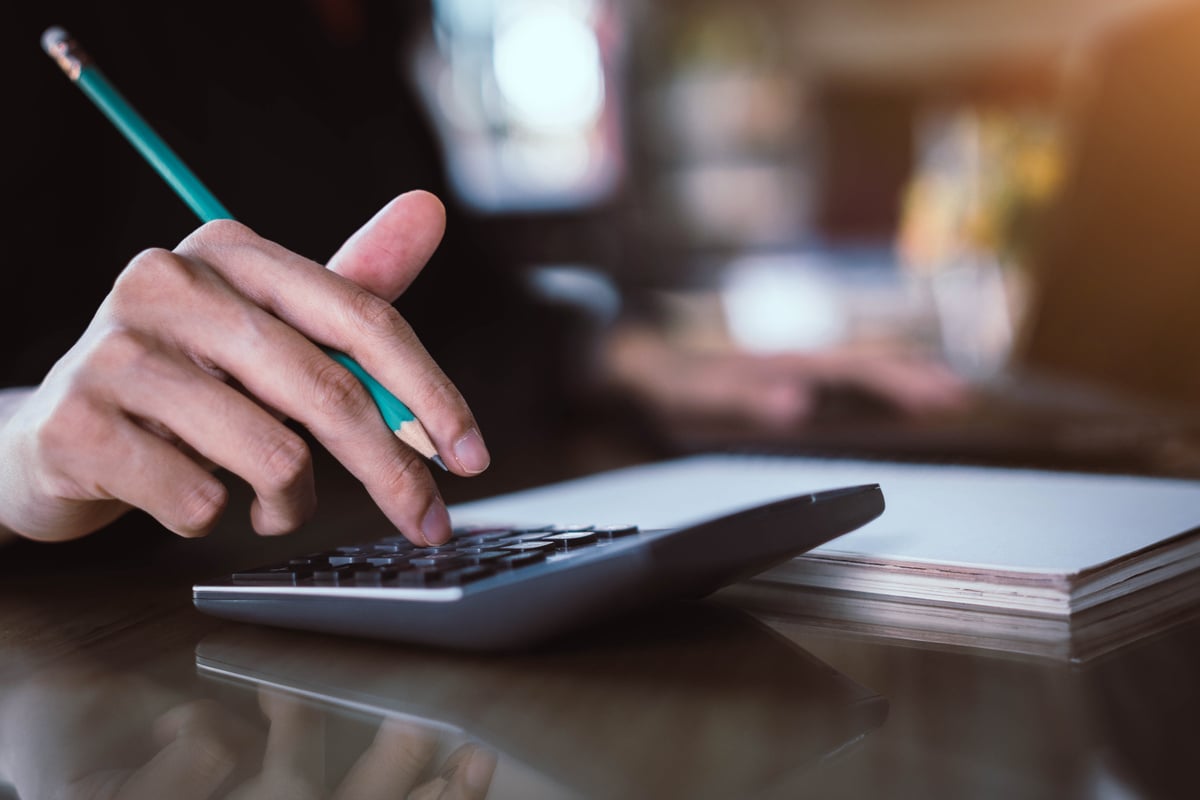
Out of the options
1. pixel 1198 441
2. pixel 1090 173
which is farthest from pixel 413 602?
pixel 1090 173

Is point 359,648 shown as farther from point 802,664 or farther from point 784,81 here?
point 784,81

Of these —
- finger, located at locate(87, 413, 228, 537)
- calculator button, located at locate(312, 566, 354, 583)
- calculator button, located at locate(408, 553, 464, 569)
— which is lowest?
calculator button, located at locate(312, 566, 354, 583)

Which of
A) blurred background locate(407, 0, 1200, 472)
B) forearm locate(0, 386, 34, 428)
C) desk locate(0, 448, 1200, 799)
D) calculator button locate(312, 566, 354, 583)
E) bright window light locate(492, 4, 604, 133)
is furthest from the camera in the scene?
bright window light locate(492, 4, 604, 133)

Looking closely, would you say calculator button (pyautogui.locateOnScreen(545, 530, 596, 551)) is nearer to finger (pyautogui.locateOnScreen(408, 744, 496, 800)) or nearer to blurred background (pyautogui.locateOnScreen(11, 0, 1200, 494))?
finger (pyautogui.locateOnScreen(408, 744, 496, 800))

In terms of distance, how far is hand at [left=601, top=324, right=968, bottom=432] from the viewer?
0.81 meters

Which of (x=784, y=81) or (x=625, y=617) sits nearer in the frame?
(x=625, y=617)

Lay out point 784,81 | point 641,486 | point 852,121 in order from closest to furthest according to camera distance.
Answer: point 641,486
point 784,81
point 852,121

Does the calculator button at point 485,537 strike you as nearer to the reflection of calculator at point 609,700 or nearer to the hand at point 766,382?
the reflection of calculator at point 609,700

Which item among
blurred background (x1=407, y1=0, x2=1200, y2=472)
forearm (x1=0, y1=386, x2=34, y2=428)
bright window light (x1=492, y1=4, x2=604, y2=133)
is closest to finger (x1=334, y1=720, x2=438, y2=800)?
forearm (x1=0, y1=386, x2=34, y2=428)

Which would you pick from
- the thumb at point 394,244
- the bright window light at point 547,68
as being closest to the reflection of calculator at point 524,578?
the thumb at point 394,244

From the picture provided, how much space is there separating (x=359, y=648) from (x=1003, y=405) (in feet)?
1.99

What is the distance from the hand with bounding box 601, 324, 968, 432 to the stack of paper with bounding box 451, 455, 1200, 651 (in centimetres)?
32

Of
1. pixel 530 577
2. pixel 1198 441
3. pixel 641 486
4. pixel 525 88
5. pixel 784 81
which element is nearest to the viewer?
pixel 530 577

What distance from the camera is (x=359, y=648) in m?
0.31
